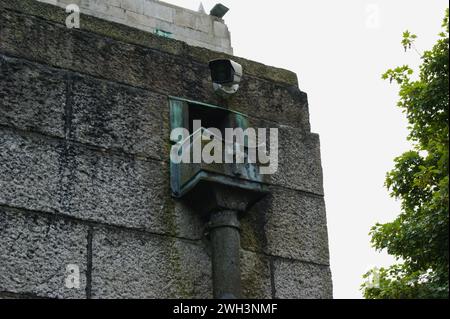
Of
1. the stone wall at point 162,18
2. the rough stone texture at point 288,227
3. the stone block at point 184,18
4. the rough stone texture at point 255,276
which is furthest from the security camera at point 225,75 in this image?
the stone block at point 184,18

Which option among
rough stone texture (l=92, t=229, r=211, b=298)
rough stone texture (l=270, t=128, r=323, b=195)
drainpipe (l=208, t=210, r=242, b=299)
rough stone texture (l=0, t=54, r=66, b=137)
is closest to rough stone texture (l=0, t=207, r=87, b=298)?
rough stone texture (l=92, t=229, r=211, b=298)

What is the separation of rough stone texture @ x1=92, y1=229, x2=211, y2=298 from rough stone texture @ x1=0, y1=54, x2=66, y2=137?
2.69 ft

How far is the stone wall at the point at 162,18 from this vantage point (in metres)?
8.84

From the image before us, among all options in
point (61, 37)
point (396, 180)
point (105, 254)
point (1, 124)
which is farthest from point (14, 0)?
point (396, 180)

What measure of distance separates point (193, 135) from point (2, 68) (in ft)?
4.34

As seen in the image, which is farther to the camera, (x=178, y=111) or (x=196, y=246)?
(x=178, y=111)

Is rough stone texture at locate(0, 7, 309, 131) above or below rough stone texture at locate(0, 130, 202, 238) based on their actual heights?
above

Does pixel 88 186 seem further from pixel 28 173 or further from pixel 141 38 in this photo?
pixel 141 38

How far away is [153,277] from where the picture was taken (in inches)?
211

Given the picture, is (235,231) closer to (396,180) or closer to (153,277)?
(153,277)

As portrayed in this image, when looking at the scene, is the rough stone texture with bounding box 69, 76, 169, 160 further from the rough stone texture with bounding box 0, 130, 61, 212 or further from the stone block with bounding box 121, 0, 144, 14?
the stone block with bounding box 121, 0, 144, 14

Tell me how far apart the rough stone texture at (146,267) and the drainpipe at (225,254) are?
5.4 inches

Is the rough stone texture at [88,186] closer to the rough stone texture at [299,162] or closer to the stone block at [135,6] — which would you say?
the rough stone texture at [299,162]

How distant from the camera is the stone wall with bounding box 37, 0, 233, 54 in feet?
29.0
